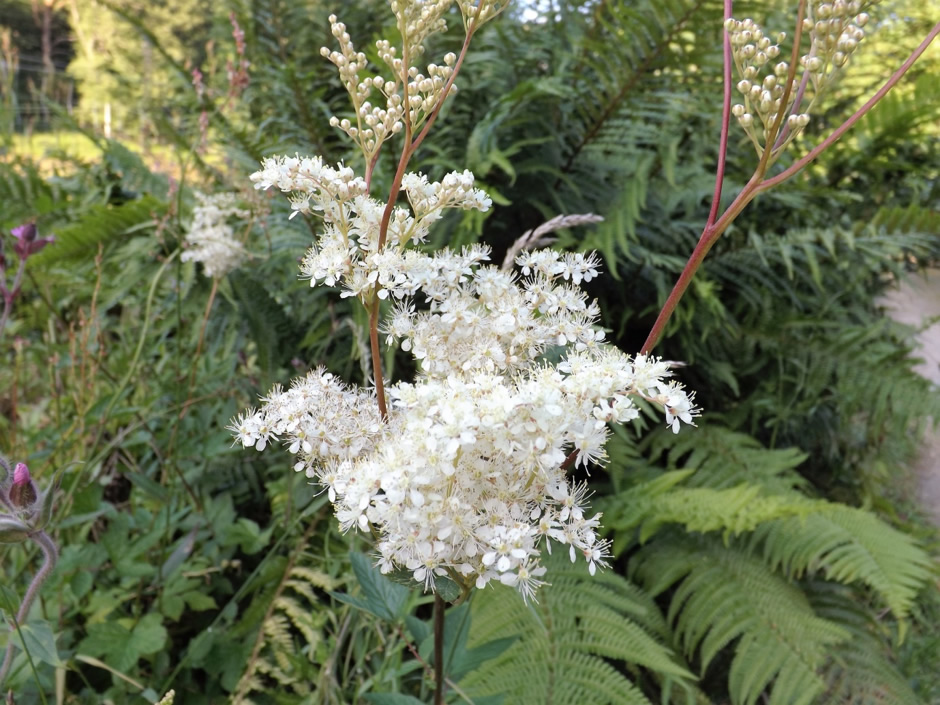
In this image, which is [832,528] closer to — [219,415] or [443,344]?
[443,344]

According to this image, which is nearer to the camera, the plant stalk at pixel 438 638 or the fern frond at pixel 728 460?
the plant stalk at pixel 438 638

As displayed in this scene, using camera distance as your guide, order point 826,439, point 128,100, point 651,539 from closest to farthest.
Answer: point 651,539 → point 826,439 → point 128,100

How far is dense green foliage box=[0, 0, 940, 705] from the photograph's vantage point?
0.92 metres

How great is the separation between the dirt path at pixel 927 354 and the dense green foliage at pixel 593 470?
165 mm

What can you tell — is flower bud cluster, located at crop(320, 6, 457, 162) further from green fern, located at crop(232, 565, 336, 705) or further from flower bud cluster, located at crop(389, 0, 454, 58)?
green fern, located at crop(232, 565, 336, 705)

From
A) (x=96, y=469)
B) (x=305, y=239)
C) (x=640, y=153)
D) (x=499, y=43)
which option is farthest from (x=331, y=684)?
(x=499, y=43)

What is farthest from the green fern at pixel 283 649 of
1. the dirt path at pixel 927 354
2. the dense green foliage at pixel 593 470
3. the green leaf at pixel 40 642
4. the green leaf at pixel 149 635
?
the dirt path at pixel 927 354

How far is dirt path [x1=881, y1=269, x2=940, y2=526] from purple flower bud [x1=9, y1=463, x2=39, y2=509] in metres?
1.74

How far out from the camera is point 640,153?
1.45 meters

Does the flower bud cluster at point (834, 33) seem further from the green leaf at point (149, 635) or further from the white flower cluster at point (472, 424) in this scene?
the green leaf at point (149, 635)

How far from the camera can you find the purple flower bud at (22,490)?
486 mm

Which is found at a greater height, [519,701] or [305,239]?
[305,239]

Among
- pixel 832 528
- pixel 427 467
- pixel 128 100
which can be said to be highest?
pixel 427 467

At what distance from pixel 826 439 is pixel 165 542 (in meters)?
1.53
